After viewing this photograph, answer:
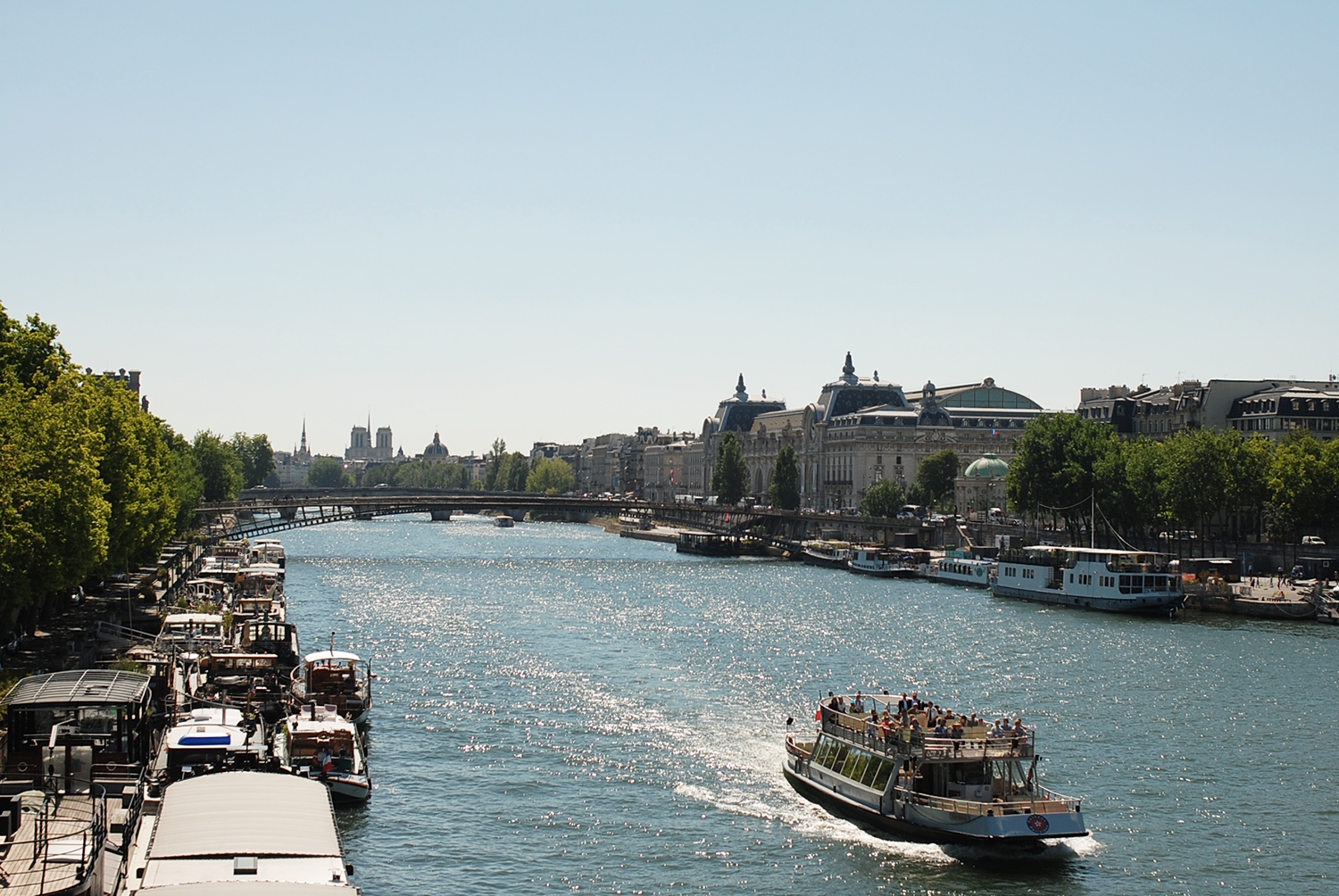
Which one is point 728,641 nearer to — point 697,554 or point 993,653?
point 993,653

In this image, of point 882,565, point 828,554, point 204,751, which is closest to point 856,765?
point 204,751

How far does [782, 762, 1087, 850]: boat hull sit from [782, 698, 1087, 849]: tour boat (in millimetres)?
23

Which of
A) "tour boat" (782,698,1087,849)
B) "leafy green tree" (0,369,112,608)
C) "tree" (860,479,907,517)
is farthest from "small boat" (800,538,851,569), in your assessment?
"tour boat" (782,698,1087,849)

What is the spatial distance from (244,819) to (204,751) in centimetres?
1361

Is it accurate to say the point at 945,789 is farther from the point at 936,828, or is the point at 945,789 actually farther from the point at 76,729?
the point at 76,729

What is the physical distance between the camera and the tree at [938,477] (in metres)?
194

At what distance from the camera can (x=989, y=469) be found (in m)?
184

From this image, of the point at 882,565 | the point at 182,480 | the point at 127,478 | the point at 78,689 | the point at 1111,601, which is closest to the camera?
the point at 78,689

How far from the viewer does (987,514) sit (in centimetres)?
16912

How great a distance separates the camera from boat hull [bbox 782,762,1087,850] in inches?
1597

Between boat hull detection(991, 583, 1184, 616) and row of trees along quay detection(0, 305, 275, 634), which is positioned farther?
boat hull detection(991, 583, 1184, 616)

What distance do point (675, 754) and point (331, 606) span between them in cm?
5295

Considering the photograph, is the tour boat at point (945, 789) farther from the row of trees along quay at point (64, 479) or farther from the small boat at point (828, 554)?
the small boat at point (828, 554)

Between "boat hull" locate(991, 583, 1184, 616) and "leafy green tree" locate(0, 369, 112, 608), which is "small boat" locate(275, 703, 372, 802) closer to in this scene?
"leafy green tree" locate(0, 369, 112, 608)
